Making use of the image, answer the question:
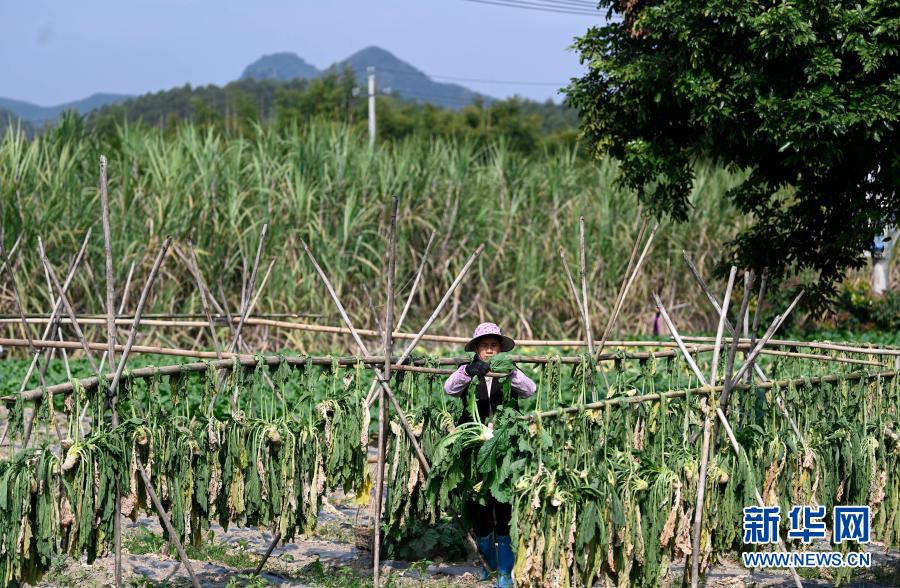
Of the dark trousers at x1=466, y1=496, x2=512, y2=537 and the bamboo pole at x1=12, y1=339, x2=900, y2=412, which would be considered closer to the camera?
the bamboo pole at x1=12, y1=339, x2=900, y2=412

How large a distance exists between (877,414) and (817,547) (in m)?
0.85

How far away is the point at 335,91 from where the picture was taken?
38.4 meters

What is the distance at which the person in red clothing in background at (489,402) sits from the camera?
5.52 meters

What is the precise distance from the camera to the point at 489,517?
18.8 ft

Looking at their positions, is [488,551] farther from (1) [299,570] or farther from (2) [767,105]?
(2) [767,105]

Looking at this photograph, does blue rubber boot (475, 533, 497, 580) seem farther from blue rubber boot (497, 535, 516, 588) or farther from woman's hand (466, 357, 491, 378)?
woman's hand (466, 357, 491, 378)

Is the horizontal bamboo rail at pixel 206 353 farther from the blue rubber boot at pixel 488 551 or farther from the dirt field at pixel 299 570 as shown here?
the dirt field at pixel 299 570

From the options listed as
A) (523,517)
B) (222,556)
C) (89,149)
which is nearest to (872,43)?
(523,517)

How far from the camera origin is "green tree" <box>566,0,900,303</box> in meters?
7.38

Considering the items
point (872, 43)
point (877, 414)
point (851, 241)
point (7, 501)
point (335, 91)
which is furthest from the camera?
point (335, 91)

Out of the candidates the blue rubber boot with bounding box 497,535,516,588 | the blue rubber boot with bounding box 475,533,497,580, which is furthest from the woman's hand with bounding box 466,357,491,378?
the blue rubber boot with bounding box 475,533,497,580

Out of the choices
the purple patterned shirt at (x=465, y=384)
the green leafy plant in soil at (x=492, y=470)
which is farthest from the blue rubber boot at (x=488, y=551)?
the purple patterned shirt at (x=465, y=384)

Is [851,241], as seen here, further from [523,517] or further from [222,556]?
[222,556]

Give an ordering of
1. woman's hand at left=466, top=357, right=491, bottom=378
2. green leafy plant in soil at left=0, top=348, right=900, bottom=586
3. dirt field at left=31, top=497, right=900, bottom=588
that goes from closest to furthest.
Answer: green leafy plant in soil at left=0, top=348, right=900, bottom=586
woman's hand at left=466, top=357, right=491, bottom=378
dirt field at left=31, top=497, right=900, bottom=588
